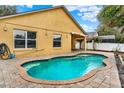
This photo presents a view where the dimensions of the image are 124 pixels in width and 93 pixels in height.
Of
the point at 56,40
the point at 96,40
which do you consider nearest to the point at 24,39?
the point at 56,40

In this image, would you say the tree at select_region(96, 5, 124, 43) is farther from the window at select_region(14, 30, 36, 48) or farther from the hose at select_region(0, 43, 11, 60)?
the hose at select_region(0, 43, 11, 60)

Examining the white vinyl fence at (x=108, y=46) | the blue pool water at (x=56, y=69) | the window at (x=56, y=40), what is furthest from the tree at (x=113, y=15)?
the window at (x=56, y=40)

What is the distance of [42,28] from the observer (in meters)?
10.8

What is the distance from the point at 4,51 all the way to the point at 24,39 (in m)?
1.76

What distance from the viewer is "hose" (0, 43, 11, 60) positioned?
26.8 feet

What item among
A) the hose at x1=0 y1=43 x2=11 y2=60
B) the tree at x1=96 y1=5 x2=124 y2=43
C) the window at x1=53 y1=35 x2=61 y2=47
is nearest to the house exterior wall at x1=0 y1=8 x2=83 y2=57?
the hose at x1=0 y1=43 x2=11 y2=60

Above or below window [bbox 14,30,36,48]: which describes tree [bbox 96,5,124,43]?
above

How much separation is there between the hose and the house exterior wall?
245 mm
